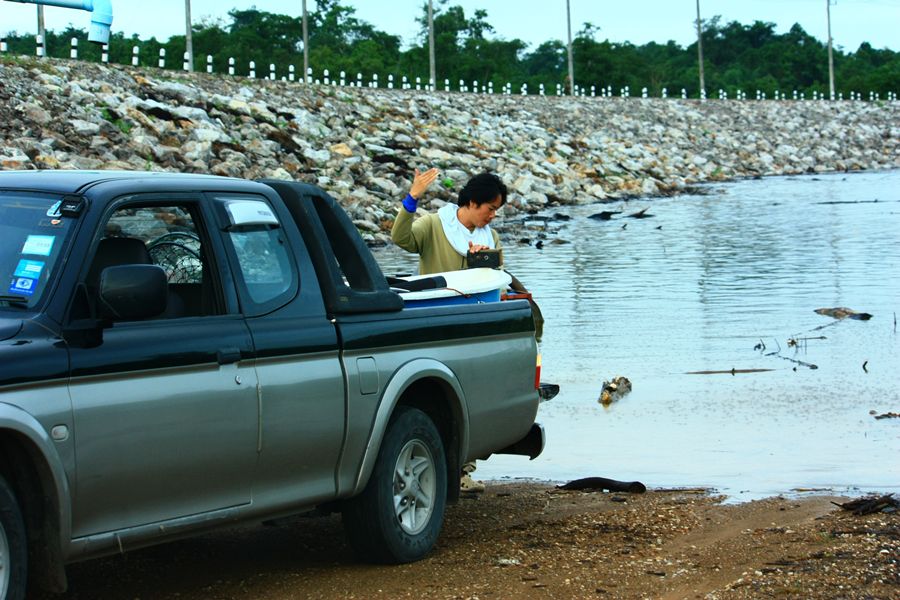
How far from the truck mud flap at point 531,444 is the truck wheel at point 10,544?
3755 mm

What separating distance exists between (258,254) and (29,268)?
49.2 inches

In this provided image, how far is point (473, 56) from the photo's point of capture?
10038 centimetres

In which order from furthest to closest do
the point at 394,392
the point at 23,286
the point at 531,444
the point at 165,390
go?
1. the point at 531,444
2. the point at 394,392
3. the point at 165,390
4. the point at 23,286

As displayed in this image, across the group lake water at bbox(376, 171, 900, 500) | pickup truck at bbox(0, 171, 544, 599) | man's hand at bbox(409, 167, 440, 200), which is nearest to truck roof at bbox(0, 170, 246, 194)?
pickup truck at bbox(0, 171, 544, 599)

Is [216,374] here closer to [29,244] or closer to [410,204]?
[29,244]

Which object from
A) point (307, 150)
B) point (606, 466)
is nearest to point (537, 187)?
point (307, 150)

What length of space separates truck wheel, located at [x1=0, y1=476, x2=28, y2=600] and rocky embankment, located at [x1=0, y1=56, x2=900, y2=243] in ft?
79.0

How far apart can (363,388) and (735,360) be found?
9.01 metres

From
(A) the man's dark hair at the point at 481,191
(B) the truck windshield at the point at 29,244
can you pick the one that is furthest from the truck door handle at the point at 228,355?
(A) the man's dark hair at the point at 481,191

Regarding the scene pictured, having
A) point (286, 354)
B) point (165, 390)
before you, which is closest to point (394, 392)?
point (286, 354)

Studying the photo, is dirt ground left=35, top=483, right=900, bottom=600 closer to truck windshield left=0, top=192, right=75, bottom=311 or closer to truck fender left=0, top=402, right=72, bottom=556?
truck fender left=0, top=402, right=72, bottom=556

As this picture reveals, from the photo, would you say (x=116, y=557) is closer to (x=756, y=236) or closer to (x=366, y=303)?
(x=366, y=303)

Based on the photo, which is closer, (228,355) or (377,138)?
(228,355)

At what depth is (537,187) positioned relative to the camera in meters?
50.2
